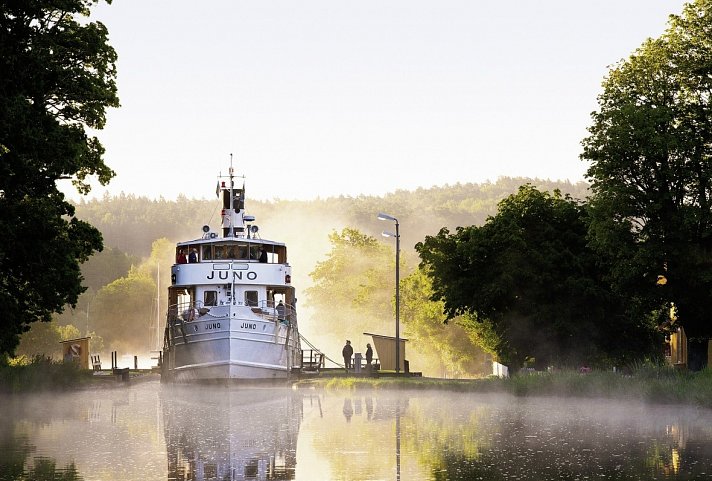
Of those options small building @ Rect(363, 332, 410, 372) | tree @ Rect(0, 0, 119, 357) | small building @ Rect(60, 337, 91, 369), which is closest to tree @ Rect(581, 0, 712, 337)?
small building @ Rect(363, 332, 410, 372)

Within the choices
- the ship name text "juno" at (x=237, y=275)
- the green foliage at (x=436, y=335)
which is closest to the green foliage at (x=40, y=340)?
the green foliage at (x=436, y=335)

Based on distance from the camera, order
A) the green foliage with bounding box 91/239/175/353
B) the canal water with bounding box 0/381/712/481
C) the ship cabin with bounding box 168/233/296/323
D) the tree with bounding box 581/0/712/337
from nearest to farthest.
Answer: the canal water with bounding box 0/381/712/481 → the tree with bounding box 581/0/712/337 → the ship cabin with bounding box 168/233/296/323 → the green foliage with bounding box 91/239/175/353

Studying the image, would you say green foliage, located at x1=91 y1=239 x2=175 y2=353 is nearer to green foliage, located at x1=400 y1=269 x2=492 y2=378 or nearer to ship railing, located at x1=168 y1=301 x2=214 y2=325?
green foliage, located at x1=400 y1=269 x2=492 y2=378

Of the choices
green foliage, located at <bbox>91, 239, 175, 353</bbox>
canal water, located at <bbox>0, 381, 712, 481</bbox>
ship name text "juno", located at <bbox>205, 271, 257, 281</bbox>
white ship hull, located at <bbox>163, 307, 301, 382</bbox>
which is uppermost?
green foliage, located at <bbox>91, 239, 175, 353</bbox>

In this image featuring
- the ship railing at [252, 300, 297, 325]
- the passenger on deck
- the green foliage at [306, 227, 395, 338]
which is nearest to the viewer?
the ship railing at [252, 300, 297, 325]

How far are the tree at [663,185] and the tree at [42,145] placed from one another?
20423 mm

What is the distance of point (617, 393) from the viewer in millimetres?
34094

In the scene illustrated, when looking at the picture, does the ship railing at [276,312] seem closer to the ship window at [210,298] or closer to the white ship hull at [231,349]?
the white ship hull at [231,349]

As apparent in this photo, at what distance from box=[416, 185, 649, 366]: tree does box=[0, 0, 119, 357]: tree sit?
21.5 m

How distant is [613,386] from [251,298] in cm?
2519

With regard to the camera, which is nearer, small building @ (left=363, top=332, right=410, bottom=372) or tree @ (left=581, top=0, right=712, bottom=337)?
tree @ (left=581, top=0, right=712, bottom=337)

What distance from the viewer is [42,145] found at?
31203mm

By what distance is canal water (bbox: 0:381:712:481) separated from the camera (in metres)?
16.8

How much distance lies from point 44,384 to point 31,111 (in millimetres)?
14765
